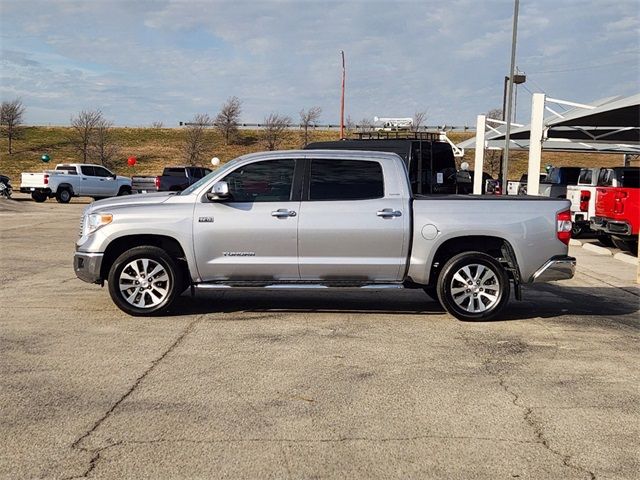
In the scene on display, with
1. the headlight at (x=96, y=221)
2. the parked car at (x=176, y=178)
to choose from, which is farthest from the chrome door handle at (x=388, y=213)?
the parked car at (x=176, y=178)

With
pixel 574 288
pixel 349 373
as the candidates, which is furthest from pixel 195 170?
pixel 349 373

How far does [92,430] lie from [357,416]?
1770 millimetres

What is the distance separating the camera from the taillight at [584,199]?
1764cm

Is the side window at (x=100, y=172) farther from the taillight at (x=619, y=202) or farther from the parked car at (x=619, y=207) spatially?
the taillight at (x=619, y=202)

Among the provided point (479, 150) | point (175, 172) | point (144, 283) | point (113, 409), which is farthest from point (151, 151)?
point (113, 409)

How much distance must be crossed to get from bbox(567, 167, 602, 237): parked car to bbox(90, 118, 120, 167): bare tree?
51.6 m

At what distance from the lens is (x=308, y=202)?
25.6 feet

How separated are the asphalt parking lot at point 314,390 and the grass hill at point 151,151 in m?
54.4

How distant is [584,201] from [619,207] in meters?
3.08

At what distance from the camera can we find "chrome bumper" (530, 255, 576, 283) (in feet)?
25.5

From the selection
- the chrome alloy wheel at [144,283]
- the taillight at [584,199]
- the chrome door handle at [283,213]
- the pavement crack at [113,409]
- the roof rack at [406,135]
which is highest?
the roof rack at [406,135]

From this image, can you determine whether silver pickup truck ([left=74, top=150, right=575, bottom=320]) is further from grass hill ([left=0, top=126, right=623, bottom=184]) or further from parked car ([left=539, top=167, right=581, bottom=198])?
grass hill ([left=0, top=126, right=623, bottom=184])

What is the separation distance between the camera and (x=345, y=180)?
795cm

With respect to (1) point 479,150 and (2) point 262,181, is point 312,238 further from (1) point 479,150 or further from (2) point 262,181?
(1) point 479,150
